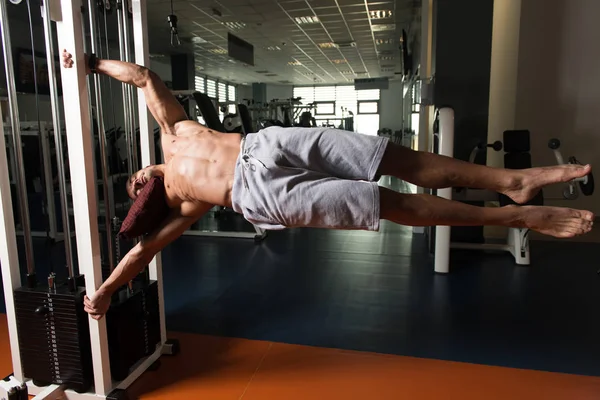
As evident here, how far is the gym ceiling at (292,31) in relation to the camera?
7738 millimetres

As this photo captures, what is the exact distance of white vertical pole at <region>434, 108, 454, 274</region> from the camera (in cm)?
349

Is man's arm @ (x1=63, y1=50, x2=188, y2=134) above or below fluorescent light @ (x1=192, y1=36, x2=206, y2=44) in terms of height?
below

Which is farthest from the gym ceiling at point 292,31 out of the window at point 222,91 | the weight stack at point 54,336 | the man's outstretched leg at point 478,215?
the man's outstretched leg at point 478,215

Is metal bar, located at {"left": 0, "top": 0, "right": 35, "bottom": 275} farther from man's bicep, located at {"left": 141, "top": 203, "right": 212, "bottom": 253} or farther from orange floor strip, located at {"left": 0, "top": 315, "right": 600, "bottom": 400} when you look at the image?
orange floor strip, located at {"left": 0, "top": 315, "right": 600, "bottom": 400}

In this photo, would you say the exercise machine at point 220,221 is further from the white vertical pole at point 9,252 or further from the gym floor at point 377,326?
the white vertical pole at point 9,252

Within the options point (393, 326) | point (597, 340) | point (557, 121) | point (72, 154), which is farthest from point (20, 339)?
point (557, 121)

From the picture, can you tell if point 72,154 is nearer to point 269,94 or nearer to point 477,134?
point 477,134

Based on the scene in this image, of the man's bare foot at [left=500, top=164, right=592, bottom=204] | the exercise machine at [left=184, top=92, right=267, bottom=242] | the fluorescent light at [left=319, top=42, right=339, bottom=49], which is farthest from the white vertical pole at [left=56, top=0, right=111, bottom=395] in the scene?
the fluorescent light at [left=319, top=42, right=339, bottom=49]

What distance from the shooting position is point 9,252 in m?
2.08

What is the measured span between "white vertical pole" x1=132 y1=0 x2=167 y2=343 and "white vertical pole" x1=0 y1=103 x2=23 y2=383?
63 centimetres

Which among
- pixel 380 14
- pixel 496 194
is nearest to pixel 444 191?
pixel 496 194

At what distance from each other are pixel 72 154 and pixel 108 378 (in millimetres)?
1046

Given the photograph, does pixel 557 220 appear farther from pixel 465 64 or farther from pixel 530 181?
pixel 465 64

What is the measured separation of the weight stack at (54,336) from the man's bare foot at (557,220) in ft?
6.38
